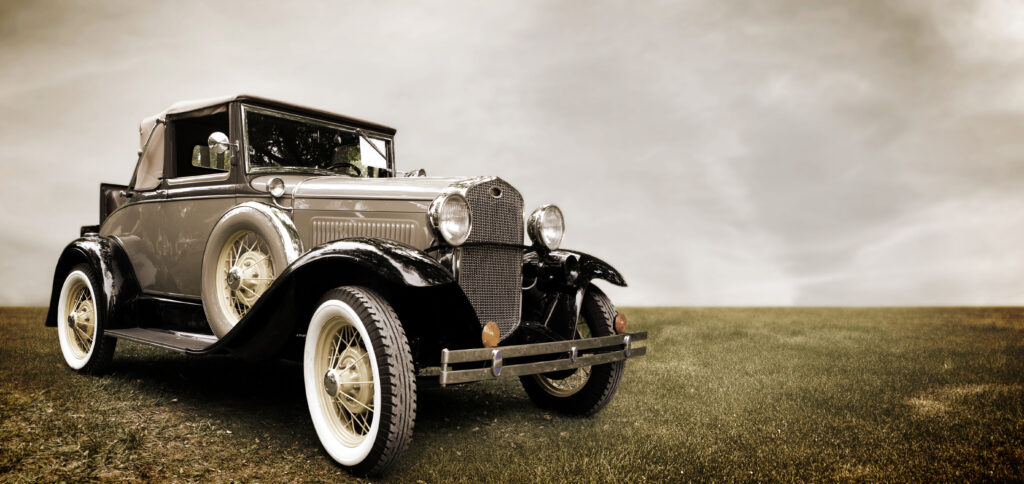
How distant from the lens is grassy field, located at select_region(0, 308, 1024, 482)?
3623mm

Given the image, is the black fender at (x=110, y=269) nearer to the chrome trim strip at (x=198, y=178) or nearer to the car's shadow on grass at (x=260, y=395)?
the car's shadow on grass at (x=260, y=395)

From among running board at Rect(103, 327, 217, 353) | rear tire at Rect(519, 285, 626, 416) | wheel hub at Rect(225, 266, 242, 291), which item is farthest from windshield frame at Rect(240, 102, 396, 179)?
rear tire at Rect(519, 285, 626, 416)

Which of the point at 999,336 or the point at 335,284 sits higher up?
the point at 335,284

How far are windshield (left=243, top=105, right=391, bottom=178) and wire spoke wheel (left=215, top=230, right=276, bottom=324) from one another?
1.97ft

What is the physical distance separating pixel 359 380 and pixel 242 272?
1519 mm

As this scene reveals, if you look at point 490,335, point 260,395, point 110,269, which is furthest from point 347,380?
point 110,269

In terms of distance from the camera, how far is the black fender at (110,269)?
5.51m

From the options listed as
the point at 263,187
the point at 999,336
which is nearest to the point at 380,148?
the point at 263,187

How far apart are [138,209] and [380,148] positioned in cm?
230

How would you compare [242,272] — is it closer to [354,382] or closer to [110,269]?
[354,382]

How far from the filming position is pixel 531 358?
4.38 metres

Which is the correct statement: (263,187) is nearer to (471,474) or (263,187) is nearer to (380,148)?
(380,148)

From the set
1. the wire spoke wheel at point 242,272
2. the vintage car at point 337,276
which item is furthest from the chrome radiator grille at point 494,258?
the wire spoke wheel at point 242,272

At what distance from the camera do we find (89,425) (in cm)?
428
